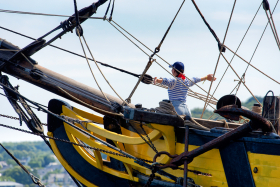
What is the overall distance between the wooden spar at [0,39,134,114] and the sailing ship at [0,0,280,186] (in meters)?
0.01

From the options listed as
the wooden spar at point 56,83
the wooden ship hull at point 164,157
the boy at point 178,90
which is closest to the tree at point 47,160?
the wooden spar at point 56,83

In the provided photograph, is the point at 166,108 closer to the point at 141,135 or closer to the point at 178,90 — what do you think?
the point at 141,135

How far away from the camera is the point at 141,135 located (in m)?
4.11

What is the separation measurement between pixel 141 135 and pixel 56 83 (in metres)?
1.55

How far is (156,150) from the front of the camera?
4023 mm

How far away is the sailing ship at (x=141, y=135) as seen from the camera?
3441 millimetres

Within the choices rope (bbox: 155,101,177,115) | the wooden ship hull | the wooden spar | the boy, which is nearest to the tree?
the wooden spar

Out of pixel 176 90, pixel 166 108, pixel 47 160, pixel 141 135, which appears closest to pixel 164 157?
pixel 141 135

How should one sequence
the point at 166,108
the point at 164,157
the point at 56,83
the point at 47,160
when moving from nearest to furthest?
1. the point at 166,108
2. the point at 164,157
3. the point at 56,83
4. the point at 47,160

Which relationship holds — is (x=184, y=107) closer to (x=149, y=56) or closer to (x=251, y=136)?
(x=149, y=56)

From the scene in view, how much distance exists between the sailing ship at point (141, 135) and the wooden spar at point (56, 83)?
1 cm

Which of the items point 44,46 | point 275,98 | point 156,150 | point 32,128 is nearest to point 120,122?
point 156,150

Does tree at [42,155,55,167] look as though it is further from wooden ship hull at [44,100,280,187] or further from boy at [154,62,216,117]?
boy at [154,62,216,117]

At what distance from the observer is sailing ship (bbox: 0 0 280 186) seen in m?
3.44
